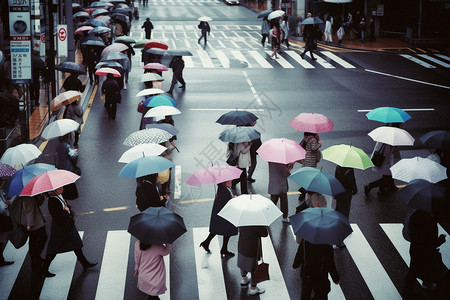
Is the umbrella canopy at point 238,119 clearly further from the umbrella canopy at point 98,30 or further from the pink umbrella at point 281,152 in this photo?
the umbrella canopy at point 98,30

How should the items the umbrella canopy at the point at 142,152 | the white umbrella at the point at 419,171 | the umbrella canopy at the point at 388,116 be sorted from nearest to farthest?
the white umbrella at the point at 419,171 → the umbrella canopy at the point at 142,152 → the umbrella canopy at the point at 388,116

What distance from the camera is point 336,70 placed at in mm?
28609

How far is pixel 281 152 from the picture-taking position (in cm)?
1044

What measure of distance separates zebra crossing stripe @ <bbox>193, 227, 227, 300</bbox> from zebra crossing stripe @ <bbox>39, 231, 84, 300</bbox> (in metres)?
2.12

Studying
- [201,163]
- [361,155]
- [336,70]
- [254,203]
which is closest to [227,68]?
[336,70]

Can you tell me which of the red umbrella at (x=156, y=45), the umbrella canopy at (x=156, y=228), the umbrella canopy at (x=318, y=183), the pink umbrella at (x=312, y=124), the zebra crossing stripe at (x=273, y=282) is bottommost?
the zebra crossing stripe at (x=273, y=282)

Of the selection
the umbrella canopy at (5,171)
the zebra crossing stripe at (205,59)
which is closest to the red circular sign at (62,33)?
the zebra crossing stripe at (205,59)

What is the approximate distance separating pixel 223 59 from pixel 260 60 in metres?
2.11

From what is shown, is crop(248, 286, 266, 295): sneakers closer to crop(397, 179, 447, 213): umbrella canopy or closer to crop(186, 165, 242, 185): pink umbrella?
crop(186, 165, 242, 185): pink umbrella

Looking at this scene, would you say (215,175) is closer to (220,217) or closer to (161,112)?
(220,217)

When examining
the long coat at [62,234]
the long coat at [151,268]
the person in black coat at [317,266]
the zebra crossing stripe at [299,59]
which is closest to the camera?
the person in black coat at [317,266]

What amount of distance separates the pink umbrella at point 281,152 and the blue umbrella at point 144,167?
1.88 m

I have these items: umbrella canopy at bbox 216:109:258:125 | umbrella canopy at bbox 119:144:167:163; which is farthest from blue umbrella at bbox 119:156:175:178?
umbrella canopy at bbox 216:109:258:125

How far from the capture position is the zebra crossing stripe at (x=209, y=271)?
891 cm
